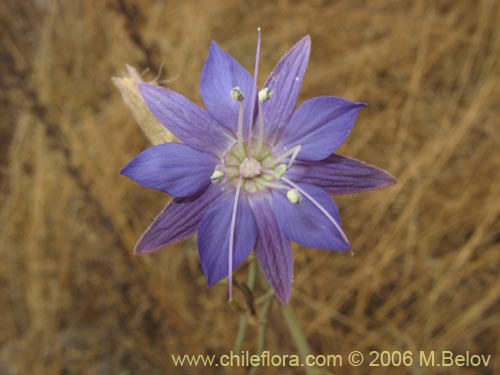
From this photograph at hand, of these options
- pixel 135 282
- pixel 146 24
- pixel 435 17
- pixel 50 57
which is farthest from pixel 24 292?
pixel 435 17

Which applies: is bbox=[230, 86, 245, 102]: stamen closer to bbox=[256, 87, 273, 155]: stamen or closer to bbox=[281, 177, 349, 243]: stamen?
bbox=[256, 87, 273, 155]: stamen

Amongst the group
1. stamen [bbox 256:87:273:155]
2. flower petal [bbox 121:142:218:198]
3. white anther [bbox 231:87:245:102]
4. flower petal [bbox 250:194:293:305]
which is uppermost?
white anther [bbox 231:87:245:102]

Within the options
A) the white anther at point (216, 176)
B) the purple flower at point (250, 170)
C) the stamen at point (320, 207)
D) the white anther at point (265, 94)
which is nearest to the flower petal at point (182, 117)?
the purple flower at point (250, 170)

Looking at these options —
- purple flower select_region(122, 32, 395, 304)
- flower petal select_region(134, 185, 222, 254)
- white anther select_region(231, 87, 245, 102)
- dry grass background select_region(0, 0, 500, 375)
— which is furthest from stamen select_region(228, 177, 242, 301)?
dry grass background select_region(0, 0, 500, 375)

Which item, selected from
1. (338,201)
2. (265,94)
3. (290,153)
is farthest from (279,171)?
(338,201)

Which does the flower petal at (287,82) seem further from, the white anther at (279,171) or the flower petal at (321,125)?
the white anther at (279,171)

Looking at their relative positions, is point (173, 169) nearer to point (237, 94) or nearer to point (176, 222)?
point (176, 222)
